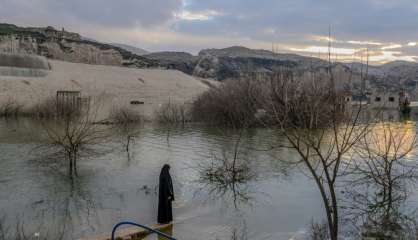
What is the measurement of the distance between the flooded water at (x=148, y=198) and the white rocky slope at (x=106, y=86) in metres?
35.0

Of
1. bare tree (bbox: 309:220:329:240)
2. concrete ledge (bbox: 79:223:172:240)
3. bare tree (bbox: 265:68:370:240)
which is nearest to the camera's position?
bare tree (bbox: 265:68:370:240)

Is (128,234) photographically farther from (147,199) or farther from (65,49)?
(65,49)

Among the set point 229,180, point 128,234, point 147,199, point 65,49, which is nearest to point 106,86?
point 65,49

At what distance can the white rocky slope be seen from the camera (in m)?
58.8

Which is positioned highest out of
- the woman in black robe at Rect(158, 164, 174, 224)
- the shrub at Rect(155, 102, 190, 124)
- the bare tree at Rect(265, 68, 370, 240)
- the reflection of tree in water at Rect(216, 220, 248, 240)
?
the bare tree at Rect(265, 68, 370, 240)

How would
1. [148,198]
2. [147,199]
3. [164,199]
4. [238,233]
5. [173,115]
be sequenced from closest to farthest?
[238,233] < [164,199] < [147,199] < [148,198] < [173,115]

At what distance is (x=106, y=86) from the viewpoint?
68688mm

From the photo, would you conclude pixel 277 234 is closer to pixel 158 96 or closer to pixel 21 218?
pixel 21 218

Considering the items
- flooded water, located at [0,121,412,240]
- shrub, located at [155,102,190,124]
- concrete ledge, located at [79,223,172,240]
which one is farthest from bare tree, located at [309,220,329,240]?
shrub, located at [155,102,190,124]

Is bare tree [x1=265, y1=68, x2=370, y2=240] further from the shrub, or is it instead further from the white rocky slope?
the white rocky slope

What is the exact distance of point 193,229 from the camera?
10.5m

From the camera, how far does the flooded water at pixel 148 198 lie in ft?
35.2

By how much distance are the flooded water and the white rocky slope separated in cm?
3504

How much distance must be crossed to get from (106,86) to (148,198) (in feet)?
188
